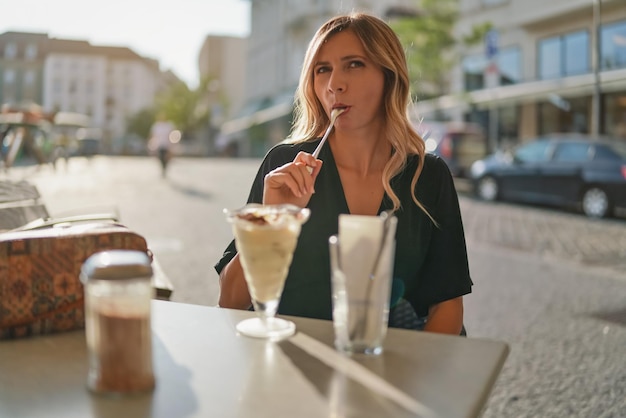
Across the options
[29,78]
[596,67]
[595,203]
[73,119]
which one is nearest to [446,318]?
[29,78]

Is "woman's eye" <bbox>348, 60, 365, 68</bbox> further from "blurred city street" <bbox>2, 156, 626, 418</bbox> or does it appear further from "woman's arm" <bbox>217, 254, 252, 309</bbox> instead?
"blurred city street" <bbox>2, 156, 626, 418</bbox>

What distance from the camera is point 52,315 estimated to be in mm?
1309

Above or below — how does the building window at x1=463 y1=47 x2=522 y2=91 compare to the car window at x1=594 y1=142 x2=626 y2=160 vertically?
above

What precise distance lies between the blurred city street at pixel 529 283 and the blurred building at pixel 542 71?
9001mm

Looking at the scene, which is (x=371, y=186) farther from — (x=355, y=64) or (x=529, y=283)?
(x=529, y=283)

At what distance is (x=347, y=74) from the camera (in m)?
2.08

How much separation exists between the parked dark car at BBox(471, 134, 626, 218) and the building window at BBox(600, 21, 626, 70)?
7.96m

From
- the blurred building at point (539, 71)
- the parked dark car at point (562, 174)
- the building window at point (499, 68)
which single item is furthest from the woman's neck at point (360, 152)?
the building window at point (499, 68)

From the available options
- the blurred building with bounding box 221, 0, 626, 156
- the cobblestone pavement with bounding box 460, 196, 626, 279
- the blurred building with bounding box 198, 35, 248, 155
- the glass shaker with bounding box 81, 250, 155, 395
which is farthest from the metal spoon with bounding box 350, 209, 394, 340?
the blurred building with bounding box 198, 35, 248, 155

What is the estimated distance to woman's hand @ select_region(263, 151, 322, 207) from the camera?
1580mm

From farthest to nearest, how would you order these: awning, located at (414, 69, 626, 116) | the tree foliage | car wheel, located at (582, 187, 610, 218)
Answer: the tree foliage, awning, located at (414, 69, 626, 116), car wheel, located at (582, 187, 610, 218)

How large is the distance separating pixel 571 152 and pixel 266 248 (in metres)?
11.9

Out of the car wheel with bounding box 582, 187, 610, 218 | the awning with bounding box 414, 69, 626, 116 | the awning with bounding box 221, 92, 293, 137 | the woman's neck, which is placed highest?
the awning with bounding box 221, 92, 293, 137

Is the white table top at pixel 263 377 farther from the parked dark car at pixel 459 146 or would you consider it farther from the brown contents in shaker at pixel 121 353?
the parked dark car at pixel 459 146
